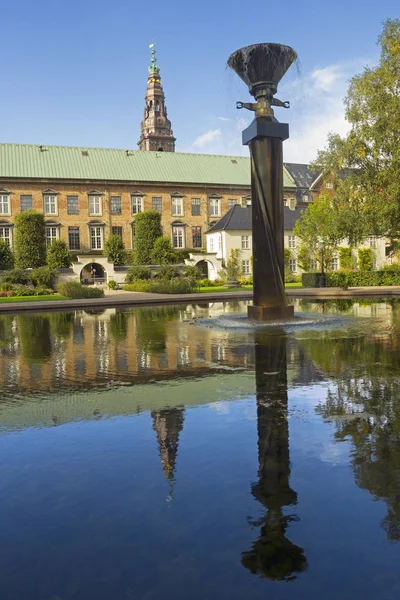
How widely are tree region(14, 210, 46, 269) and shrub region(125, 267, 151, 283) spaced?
11.5 m

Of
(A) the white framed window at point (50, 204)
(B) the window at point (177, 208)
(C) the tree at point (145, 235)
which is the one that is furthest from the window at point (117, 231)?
(B) the window at point (177, 208)

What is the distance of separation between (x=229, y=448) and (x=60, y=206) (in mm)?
57341

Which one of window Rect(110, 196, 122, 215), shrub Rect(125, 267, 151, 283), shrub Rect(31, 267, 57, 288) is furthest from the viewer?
window Rect(110, 196, 122, 215)

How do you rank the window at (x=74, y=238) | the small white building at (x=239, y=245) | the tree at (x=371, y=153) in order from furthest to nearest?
the window at (x=74, y=238), the small white building at (x=239, y=245), the tree at (x=371, y=153)

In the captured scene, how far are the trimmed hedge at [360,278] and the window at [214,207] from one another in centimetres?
2583

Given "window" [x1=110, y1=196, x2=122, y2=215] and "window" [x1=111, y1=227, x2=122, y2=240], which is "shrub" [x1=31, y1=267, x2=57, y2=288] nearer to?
"window" [x1=111, y1=227, x2=122, y2=240]

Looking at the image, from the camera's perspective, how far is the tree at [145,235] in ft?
185

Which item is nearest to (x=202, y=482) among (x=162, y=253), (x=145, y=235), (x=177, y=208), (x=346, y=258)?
(x=162, y=253)

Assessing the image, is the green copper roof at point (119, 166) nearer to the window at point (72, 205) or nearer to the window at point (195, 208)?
the window at point (72, 205)

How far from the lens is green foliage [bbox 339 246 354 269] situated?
54934 mm

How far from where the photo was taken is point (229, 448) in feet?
16.0

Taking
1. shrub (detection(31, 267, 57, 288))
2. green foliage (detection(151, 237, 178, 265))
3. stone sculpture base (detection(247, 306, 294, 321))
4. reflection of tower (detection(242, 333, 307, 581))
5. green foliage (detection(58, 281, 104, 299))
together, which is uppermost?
green foliage (detection(151, 237, 178, 265))

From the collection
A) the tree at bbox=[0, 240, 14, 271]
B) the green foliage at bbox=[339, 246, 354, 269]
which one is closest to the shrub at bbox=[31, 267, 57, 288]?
the tree at bbox=[0, 240, 14, 271]

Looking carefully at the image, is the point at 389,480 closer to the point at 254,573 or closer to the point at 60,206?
the point at 254,573
